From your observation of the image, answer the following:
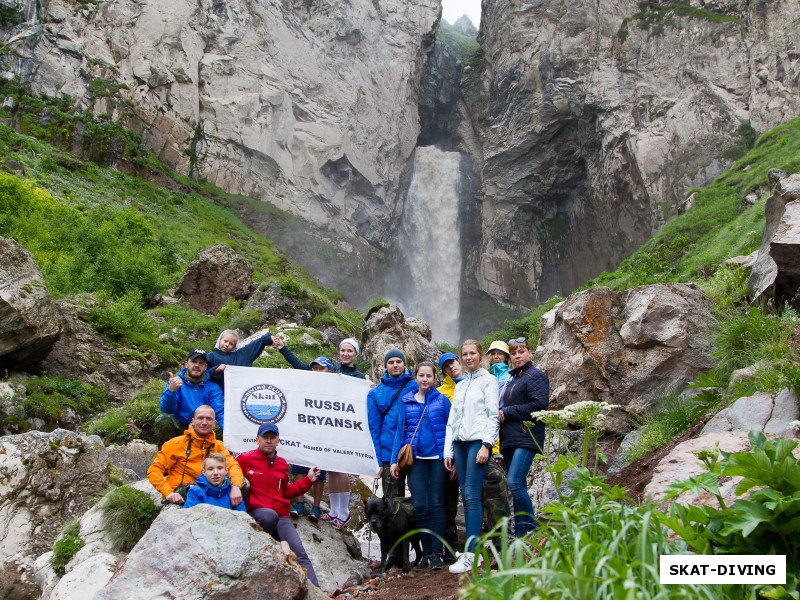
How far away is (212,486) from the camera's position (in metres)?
4.77


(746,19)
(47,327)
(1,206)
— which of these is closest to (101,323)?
(47,327)

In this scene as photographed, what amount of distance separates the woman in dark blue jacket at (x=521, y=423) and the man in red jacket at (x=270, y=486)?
1639 mm

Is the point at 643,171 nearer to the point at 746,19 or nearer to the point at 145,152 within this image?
the point at 746,19

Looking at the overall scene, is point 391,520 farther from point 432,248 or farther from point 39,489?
point 432,248

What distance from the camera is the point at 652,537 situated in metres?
2.47

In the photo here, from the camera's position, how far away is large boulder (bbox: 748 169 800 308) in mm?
6293

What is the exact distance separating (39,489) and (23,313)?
3963mm

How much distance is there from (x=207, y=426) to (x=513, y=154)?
106ft

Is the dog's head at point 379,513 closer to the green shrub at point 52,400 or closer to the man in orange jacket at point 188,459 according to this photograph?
the man in orange jacket at point 188,459

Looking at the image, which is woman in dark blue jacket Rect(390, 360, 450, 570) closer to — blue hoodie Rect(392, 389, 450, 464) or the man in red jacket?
blue hoodie Rect(392, 389, 450, 464)

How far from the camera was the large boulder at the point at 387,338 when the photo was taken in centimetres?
1499

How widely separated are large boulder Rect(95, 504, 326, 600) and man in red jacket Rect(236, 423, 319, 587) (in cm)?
105

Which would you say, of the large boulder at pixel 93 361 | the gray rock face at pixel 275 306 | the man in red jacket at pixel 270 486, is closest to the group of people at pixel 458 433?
the man in red jacket at pixel 270 486

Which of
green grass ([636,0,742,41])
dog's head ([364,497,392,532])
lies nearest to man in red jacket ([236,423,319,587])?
dog's head ([364,497,392,532])
